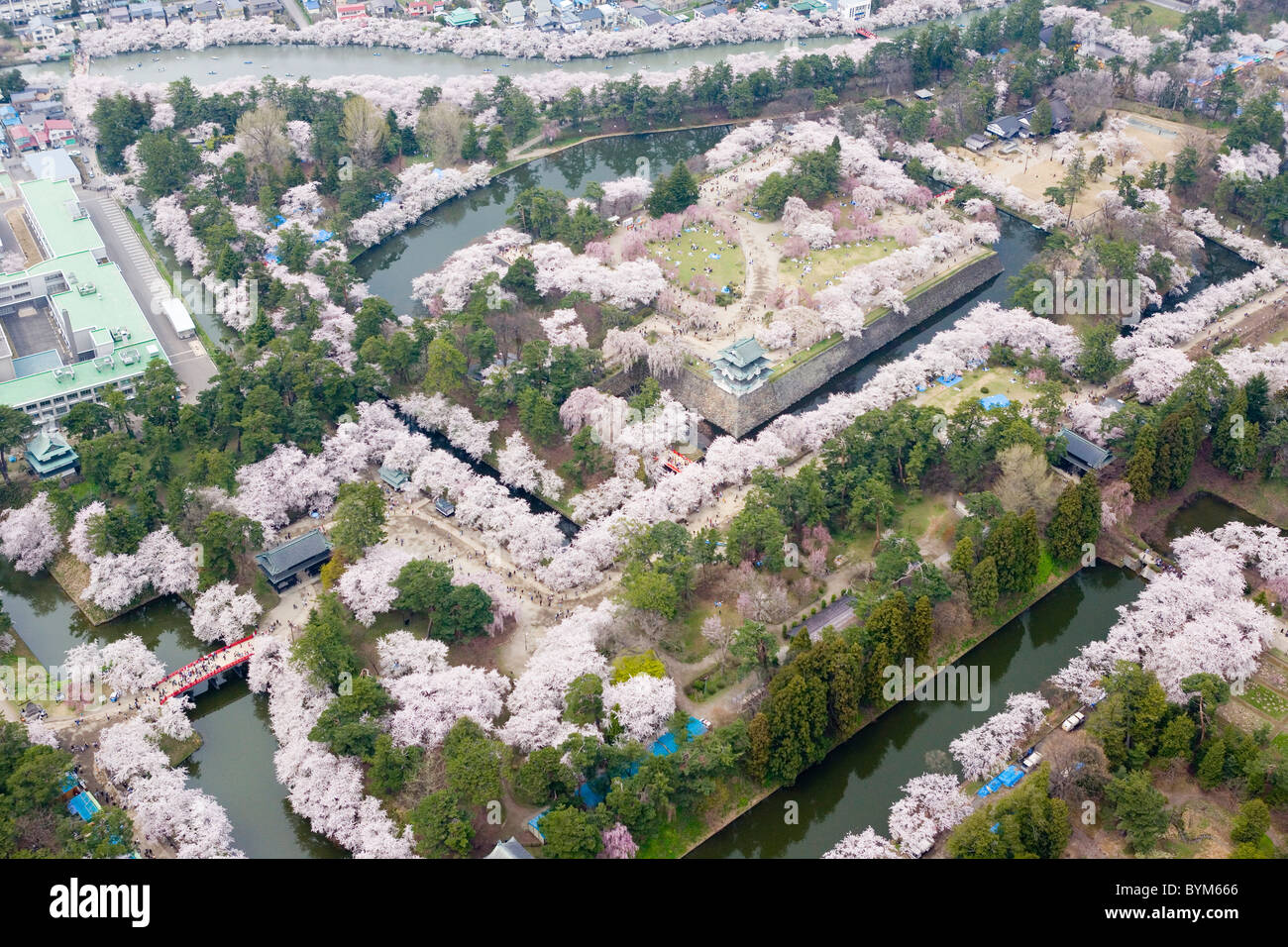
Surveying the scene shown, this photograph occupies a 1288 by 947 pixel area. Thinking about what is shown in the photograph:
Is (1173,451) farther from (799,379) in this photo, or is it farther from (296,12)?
(296,12)

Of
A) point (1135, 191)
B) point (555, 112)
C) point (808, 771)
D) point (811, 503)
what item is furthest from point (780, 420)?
point (555, 112)

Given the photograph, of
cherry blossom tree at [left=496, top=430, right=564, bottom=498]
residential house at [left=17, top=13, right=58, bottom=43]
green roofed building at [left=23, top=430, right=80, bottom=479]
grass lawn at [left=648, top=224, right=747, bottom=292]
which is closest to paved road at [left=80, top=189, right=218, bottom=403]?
green roofed building at [left=23, top=430, right=80, bottom=479]

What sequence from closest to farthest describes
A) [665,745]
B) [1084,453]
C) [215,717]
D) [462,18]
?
1. [665,745]
2. [215,717]
3. [1084,453]
4. [462,18]

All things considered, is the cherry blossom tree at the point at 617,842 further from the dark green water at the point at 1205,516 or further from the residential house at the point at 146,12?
the residential house at the point at 146,12

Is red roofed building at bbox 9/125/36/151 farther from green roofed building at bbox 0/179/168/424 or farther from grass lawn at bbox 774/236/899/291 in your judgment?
grass lawn at bbox 774/236/899/291

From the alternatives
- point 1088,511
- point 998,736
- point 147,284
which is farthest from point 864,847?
point 147,284

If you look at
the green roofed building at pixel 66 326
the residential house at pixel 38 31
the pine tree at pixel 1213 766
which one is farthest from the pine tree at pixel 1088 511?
the residential house at pixel 38 31

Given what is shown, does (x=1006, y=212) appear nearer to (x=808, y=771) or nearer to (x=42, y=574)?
(x=808, y=771)
